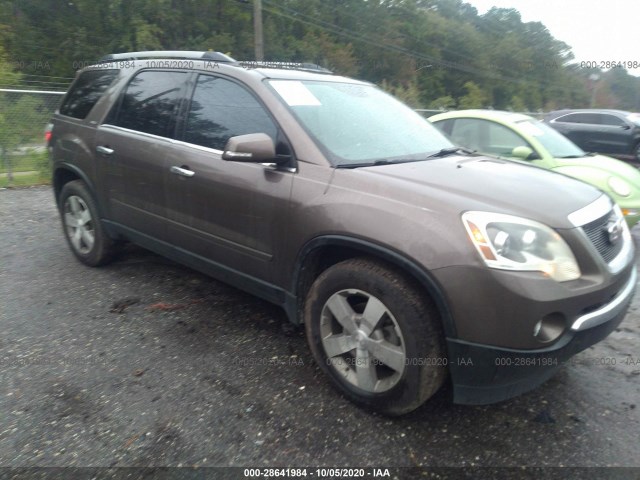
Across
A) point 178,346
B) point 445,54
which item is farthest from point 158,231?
point 445,54

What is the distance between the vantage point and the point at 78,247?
4.82m

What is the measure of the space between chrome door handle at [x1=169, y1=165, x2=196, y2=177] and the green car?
328 cm

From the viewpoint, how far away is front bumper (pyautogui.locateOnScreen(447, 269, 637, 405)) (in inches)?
89.9

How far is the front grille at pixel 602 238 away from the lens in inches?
99.2

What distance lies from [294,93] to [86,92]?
8.01ft

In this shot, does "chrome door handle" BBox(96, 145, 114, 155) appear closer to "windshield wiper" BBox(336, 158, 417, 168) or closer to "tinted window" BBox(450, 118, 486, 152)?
"windshield wiper" BBox(336, 158, 417, 168)

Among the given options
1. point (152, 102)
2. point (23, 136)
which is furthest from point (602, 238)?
point (23, 136)

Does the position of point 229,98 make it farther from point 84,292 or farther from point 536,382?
point 536,382

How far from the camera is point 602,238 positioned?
2.62 metres

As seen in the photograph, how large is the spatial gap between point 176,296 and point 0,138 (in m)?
7.07

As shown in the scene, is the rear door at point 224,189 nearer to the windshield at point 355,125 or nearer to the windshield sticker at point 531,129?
the windshield at point 355,125

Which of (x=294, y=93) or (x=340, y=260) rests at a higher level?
(x=294, y=93)

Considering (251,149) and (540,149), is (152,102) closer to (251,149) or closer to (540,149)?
(251,149)

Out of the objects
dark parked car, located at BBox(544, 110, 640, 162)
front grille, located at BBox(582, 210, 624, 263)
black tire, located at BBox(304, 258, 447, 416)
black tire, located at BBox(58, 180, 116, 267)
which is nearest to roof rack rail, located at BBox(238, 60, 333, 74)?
black tire, located at BBox(304, 258, 447, 416)
